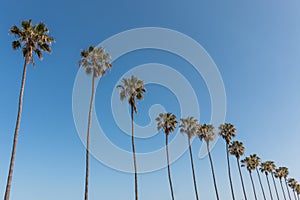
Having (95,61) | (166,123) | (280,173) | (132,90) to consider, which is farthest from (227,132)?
(280,173)

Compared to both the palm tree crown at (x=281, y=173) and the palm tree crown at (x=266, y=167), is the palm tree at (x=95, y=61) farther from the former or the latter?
the palm tree crown at (x=281, y=173)

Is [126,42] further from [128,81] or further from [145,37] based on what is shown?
[128,81]

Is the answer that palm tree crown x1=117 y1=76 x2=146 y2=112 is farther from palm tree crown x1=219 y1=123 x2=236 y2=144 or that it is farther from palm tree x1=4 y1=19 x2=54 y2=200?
palm tree crown x1=219 y1=123 x2=236 y2=144

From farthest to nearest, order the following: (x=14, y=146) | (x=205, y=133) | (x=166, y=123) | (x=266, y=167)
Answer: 1. (x=266, y=167)
2. (x=205, y=133)
3. (x=166, y=123)
4. (x=14, y=146)

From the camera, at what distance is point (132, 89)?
1515 inches

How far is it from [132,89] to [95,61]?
782 cm

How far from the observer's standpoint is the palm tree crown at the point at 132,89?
38312 millimetres

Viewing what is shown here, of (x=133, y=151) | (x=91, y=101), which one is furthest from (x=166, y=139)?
(x=91, y=101)

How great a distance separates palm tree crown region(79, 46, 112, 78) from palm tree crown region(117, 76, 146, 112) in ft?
18.9

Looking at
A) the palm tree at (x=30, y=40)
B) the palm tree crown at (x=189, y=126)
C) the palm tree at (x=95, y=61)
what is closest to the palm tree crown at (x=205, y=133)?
the palm tree crown at (x=189, y=126)

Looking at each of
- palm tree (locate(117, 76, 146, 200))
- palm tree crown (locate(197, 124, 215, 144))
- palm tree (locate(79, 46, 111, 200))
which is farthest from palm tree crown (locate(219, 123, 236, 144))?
palm tree (locate(79, 46, 111, 200))

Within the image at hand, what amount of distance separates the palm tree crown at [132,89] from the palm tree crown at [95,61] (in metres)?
5.75

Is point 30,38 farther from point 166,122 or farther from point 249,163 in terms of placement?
point 249,163

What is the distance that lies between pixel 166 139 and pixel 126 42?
70.9 ft
